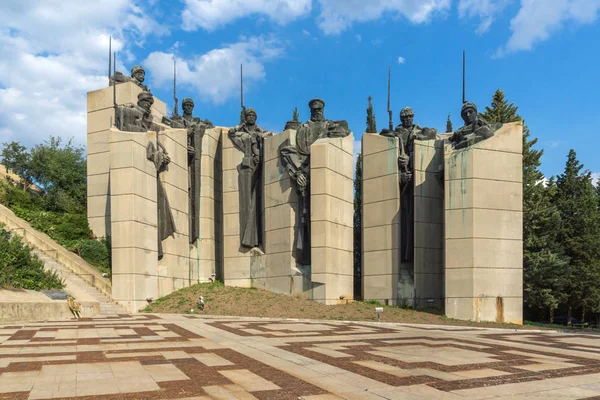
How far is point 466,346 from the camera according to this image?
11.1 m

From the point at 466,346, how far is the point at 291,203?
1267cm

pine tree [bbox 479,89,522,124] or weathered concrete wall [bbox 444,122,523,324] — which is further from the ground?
pine tree [bbox 479,89,522,124]

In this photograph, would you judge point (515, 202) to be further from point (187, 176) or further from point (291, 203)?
point (187, 176)

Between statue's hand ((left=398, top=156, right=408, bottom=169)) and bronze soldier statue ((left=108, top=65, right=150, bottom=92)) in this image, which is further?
bronze soldier statue ((left=108, top=65, right=150, bottom=92))

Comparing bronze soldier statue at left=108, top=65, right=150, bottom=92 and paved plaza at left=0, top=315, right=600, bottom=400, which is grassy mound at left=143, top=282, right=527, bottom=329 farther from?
bronze soldier statue at left=108, top=65, right=150, bottom=92

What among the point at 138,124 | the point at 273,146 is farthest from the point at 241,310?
the point at 138,124

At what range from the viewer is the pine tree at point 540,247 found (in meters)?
28.1

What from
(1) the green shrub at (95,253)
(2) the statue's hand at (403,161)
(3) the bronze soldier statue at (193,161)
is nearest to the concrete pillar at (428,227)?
(2) the statue's hand at (403,161)

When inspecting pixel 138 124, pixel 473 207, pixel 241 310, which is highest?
pixel 138 124

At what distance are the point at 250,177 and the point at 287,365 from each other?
17.1 meters

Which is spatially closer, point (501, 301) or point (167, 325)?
point (167, 325)

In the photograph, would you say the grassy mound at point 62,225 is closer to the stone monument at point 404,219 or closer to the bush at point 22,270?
the bush at point 22,270

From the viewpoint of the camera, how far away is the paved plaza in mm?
6602

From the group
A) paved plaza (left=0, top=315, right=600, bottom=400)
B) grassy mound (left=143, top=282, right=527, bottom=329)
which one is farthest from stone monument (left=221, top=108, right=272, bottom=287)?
paved plaza (left=0, top=315, right=600, bottom=400)
